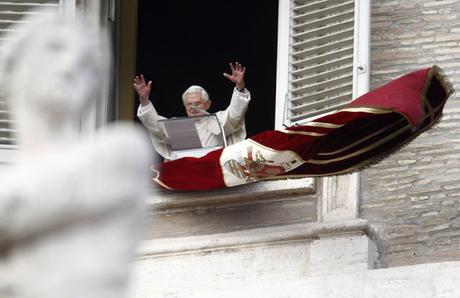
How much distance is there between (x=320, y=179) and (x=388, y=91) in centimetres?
92

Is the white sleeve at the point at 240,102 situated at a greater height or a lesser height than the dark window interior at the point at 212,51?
lesser

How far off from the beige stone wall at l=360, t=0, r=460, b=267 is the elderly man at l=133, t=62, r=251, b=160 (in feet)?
2.48

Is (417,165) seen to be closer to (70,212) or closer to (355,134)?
(355,134)

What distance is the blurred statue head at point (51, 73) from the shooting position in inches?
209

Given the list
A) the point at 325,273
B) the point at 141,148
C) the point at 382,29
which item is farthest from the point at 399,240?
the point at 141,148

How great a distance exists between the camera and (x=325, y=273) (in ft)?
38.4

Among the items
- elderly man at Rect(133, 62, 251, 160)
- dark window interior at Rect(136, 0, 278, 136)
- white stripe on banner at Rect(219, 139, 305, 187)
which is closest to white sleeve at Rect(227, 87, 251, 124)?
elderly man at Rect(133, 62, 251, 160)

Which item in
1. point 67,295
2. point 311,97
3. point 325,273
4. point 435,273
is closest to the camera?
point 67,295

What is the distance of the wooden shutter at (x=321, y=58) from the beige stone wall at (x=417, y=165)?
183 mm

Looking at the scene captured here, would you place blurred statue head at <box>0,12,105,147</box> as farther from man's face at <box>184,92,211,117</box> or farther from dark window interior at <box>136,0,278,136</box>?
dark window interior at <box>136,0,278,136</box>

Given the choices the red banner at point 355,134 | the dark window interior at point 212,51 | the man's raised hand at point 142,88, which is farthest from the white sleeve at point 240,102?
the dark window interior at point 212,51

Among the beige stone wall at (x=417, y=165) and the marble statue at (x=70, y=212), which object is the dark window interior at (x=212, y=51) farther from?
the marble statue at (x=70, y=212)

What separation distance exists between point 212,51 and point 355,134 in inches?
188

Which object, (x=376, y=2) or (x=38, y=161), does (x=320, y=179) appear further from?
(x=38, y=161)
